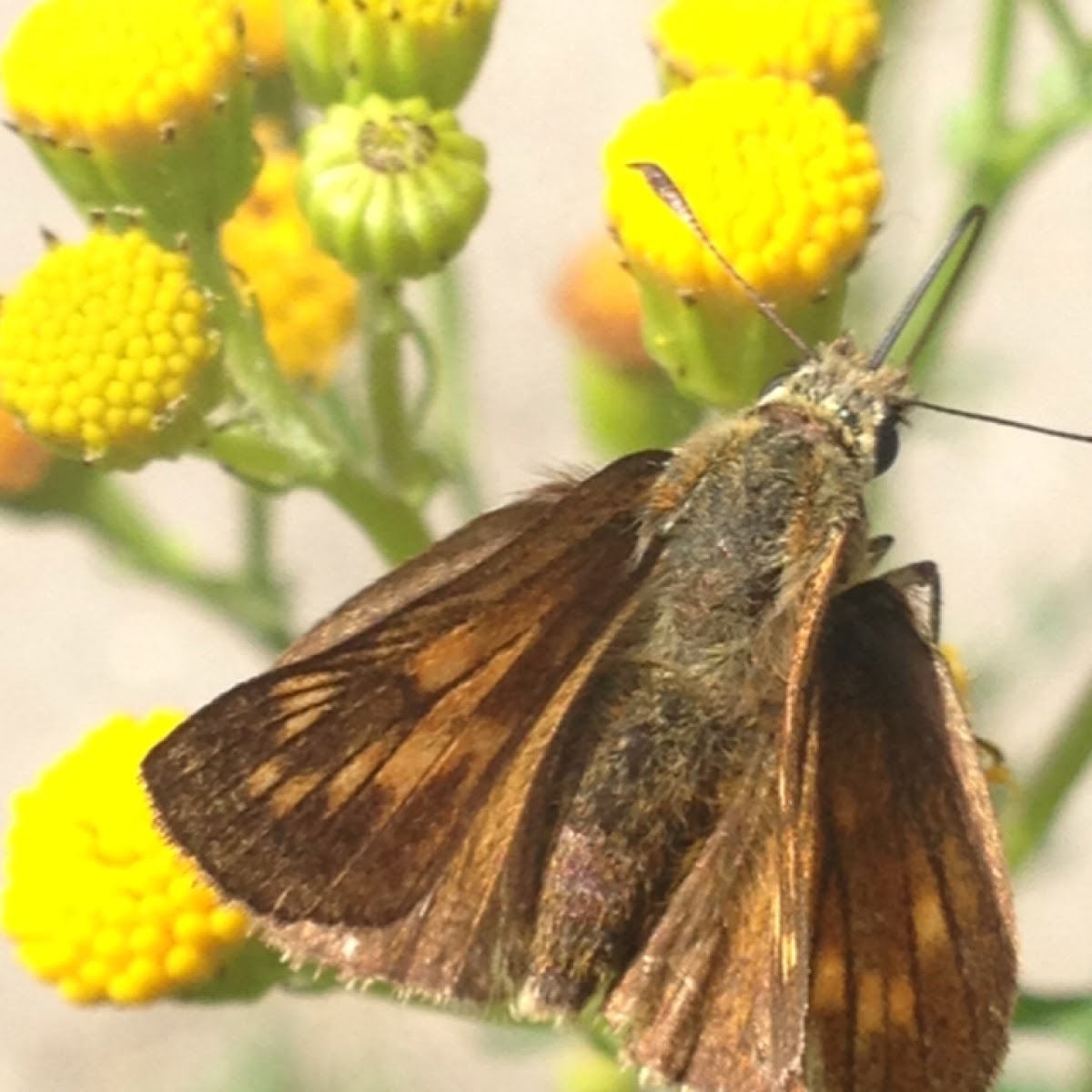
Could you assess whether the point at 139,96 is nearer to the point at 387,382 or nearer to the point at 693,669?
the point at 387,382

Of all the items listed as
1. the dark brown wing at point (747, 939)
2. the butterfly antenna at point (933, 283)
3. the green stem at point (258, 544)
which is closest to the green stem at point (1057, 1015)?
the dark brown wing at point (747, 939)

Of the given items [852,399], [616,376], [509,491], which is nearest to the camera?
[852,399]

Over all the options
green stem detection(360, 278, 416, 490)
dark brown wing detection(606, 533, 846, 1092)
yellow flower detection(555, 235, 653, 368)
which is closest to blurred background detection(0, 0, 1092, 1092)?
yellow flower detection(555, 235, 653, 368)

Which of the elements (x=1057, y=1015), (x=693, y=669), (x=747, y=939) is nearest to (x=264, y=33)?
(x=693, y=669)

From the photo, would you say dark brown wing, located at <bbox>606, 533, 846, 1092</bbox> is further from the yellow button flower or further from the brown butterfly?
the yellow button flower

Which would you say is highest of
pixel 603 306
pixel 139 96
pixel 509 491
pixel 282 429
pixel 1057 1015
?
pixel 139 96

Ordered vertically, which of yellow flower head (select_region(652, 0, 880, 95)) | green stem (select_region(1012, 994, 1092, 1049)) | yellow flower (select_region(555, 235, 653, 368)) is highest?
yellow flower head (select_region(652, 0, 880, 95))

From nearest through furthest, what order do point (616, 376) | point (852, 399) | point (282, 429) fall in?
point (852, 399) → point (282, 429) → point (616, 376)

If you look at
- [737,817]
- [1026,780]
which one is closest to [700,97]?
[737,817]
